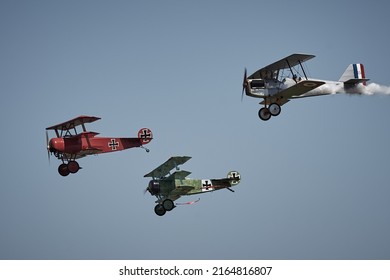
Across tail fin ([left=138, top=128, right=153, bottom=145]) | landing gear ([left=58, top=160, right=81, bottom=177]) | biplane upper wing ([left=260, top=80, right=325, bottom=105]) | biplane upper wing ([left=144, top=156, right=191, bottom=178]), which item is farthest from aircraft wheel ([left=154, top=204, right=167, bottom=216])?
biplane upper wing ([left=260, top=80, right=325, bottom=105])

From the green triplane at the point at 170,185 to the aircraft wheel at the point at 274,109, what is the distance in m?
5.41

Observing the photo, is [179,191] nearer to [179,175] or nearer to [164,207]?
[179,175]

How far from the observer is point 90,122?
141 feet

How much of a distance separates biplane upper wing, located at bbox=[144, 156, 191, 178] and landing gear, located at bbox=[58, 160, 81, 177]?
14.1ft

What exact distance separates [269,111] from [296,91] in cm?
152

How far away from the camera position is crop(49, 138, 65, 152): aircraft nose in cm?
4219

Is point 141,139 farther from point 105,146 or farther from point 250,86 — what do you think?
point 250,86

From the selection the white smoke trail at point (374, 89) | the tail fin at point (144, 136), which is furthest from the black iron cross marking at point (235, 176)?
the white smoke trail at point (374, 89)

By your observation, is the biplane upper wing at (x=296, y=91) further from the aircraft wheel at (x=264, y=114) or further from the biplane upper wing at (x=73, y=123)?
the biplane upper wing at (x=73, y=123)

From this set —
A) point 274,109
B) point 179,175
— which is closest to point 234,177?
point 179,175

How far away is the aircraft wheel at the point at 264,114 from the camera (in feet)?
133

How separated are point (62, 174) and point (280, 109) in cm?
1069
